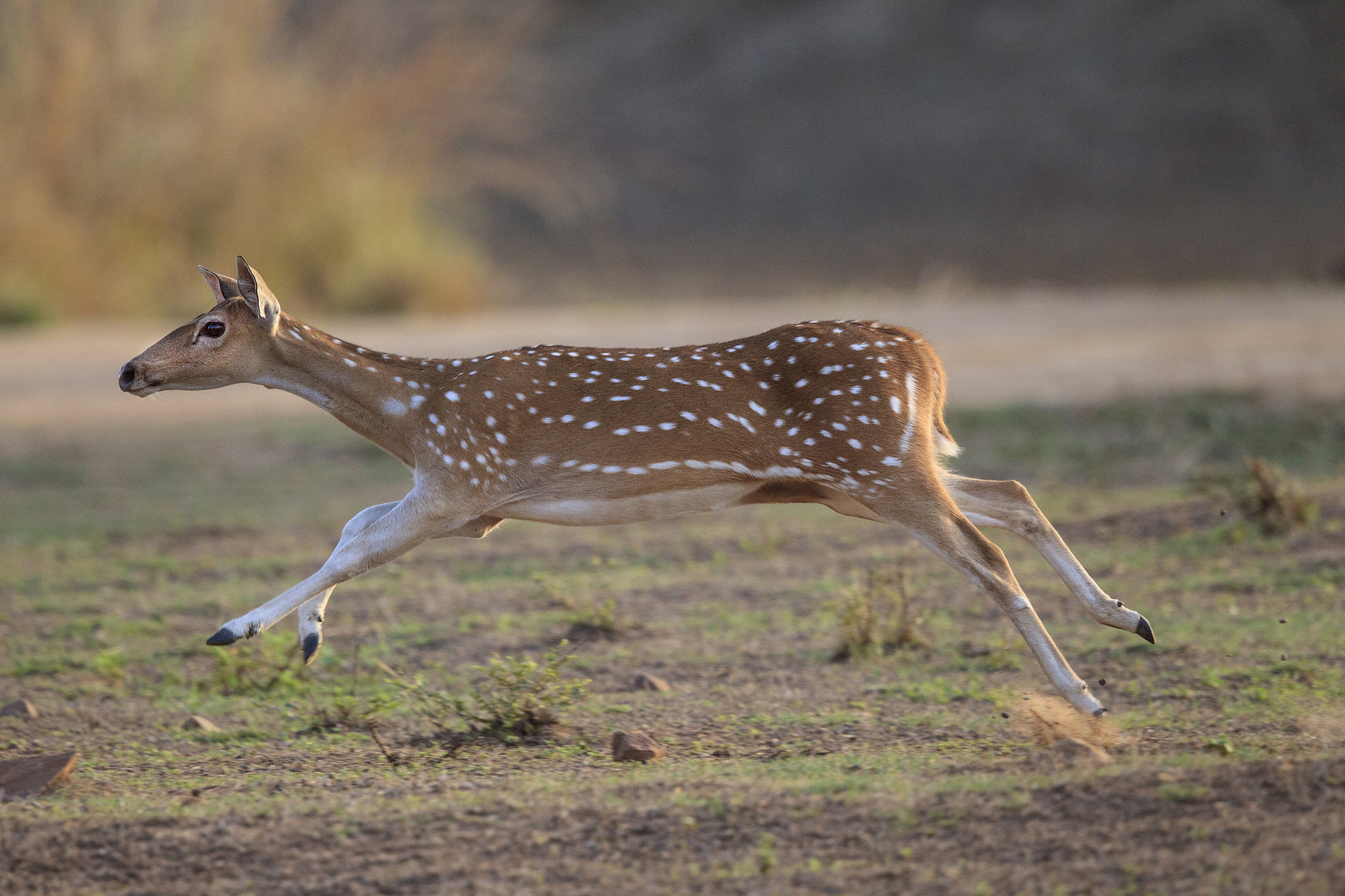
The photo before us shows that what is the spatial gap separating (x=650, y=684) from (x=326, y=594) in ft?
4.57

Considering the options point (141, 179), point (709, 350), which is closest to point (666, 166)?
point (141, 179)

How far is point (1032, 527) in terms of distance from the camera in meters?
6.11

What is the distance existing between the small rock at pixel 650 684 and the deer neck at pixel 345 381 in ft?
4.35

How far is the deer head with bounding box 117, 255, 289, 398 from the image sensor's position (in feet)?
19.3

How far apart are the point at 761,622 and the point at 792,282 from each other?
13.3 metres

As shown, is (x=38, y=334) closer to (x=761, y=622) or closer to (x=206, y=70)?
(x=206, y=70)

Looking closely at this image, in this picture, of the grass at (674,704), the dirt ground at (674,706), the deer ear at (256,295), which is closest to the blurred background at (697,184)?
the dirt ground at (674,706)

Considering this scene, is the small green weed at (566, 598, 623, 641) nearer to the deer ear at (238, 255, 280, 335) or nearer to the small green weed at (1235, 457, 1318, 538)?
the deer ear at (238, 255, 280, 335)

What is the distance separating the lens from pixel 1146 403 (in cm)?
1205

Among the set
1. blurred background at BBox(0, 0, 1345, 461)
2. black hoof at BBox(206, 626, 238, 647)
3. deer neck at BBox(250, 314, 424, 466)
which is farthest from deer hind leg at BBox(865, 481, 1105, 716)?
blurred background at BBox(0, 0, 1345, 461)

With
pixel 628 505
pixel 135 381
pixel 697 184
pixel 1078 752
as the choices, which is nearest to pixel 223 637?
pixel 135 381

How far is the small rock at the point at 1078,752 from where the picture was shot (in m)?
4.94

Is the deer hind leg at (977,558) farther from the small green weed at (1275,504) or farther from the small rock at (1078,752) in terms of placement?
the small green weed at (1275,504)

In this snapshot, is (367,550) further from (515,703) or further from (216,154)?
(216,154)
